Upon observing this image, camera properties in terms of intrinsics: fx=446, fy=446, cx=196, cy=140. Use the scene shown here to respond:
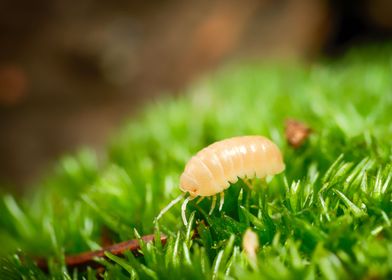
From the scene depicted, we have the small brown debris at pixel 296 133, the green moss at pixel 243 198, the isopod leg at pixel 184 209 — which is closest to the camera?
the green moss at pixel 243 198

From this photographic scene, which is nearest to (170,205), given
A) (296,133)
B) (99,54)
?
(296,133)

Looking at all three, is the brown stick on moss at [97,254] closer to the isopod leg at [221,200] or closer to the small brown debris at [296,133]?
the isopod leg at [221,200]

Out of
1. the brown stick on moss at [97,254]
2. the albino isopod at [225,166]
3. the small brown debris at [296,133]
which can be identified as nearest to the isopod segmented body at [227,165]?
the albino isopod at [225,166]

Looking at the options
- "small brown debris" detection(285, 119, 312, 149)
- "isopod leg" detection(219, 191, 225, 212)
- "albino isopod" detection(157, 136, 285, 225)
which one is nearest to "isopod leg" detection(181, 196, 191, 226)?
"albino isopod" detection(157, 136, 285, 225)

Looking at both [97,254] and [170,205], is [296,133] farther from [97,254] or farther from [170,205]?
[97,254]

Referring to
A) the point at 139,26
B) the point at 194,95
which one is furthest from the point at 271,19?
the point at 194,95

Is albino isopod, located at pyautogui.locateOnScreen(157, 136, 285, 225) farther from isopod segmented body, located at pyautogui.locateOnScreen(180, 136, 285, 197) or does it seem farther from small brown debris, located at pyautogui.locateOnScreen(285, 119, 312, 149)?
small brown debris, located at pyautogui.locateOnScreen(285, 119, 312, 149)
